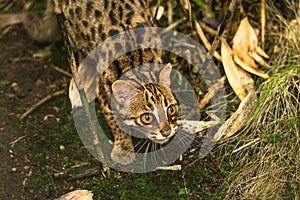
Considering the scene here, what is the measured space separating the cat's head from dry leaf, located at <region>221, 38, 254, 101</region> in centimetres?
82

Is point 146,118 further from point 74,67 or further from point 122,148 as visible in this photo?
point 74,67

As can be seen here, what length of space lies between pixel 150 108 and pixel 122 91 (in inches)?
10.7

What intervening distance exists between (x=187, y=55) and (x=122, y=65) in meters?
1.04

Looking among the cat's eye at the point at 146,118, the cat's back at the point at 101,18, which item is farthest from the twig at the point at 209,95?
the cat's back at the point at 101,18

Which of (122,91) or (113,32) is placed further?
(113,32)

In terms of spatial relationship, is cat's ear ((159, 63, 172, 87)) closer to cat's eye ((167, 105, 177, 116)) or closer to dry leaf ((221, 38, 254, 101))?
cat's eye ((167, 105, 177, 116))

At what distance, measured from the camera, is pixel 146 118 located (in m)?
4.21

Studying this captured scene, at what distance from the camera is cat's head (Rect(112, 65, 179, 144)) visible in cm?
417

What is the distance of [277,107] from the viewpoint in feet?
14.8

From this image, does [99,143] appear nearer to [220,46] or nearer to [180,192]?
[180,192]

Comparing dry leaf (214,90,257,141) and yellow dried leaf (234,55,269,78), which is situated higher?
yellow dried leaf (234,55,269,78)

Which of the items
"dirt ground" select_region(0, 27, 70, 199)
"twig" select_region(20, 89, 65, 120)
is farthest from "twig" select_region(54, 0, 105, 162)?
"twig" select_region(20, 89, 65, 120)

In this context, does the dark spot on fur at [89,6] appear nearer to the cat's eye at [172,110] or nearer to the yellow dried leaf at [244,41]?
the cat's eye at [172,110]

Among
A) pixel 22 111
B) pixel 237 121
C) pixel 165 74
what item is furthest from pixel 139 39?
pixel 22 111
